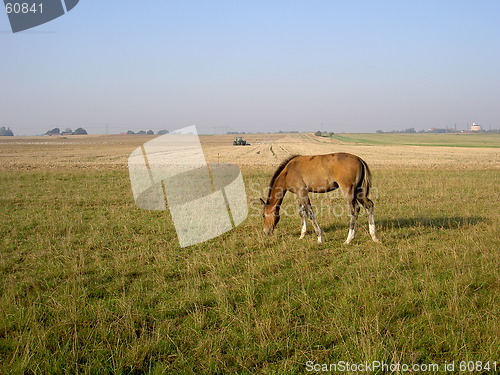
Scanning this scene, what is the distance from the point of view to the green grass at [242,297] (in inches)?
140

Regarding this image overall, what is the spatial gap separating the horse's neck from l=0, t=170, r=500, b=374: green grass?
2.59ft

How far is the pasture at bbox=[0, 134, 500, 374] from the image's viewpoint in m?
3.54

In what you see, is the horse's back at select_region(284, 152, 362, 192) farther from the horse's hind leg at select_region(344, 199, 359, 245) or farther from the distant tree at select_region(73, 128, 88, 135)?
the distant tree at select_region(73, 128, 88, 135)

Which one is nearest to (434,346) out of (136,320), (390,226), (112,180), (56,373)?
(136,320)

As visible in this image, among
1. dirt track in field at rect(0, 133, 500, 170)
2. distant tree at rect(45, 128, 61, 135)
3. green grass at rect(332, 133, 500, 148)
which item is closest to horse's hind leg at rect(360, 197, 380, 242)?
dirt track in field at rect(0, 133, 500, 170)

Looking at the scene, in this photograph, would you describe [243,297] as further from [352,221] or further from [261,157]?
[261,157]

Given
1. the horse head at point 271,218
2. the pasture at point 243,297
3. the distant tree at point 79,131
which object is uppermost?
the distant tree at point 79,131

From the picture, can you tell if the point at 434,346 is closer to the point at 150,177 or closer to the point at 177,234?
the point at 177,234

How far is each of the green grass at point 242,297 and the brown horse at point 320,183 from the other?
1.65 ft

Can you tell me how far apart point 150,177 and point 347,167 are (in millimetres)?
14086

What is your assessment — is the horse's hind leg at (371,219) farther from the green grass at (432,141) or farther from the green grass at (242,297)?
the green grass at (432,141)

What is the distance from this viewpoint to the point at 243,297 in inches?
191

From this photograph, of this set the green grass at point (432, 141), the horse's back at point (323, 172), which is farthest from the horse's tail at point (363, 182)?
the green grass at point (432, 141)

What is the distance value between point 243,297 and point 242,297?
0.05 feet
